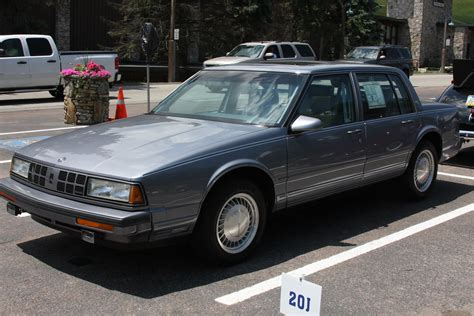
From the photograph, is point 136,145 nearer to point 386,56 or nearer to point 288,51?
point 288,51

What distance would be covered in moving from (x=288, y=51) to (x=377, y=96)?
1761 cm

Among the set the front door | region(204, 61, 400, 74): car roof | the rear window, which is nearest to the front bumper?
the front door

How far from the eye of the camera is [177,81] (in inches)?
1215

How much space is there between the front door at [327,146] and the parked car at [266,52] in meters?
16.1

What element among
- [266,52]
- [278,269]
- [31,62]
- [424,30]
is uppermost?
[424,30]

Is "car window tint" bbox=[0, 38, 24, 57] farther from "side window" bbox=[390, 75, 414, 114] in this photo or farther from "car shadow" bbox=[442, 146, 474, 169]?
"side window" bbox=[390, 75, 414, 114]

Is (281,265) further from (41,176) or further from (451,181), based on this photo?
(451,181)

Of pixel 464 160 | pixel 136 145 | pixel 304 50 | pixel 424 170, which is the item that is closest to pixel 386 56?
pixel 304 50

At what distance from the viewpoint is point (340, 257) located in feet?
16.5

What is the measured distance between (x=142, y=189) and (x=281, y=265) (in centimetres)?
142

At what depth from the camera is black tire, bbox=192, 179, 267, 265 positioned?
448 cm

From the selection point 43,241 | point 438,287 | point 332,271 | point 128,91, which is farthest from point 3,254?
point 128,91

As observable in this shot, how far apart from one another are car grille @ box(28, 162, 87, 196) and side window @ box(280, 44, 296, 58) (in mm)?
19456

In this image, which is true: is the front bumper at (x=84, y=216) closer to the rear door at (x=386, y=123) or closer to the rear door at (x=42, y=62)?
the rear door at (x=386, y=123)
